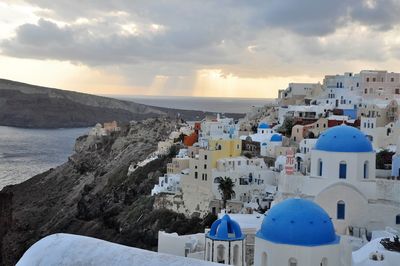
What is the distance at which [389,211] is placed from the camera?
21609mm

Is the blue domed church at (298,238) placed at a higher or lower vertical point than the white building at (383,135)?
lower

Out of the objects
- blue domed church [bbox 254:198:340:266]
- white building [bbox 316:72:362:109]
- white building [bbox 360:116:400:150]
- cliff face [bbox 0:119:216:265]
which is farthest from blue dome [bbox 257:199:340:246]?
white building [bbox 316:72:362:109]

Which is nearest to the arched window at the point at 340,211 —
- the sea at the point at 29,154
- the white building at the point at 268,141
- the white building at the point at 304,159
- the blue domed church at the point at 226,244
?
the blue domed church at the point at 226,244

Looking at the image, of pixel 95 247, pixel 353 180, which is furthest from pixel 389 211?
pixel 95 247

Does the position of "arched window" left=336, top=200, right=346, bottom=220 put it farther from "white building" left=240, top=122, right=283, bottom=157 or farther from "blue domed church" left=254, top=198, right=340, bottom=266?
"white building" left=240, top=122, right=283, bottom=157

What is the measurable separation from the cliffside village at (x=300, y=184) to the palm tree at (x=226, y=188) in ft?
0.16

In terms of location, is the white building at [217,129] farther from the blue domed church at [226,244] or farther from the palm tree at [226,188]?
the blue domed church at [226,244]

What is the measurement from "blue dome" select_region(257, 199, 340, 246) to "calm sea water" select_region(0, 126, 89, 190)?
5548 cm

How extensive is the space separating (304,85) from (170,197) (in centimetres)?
2765

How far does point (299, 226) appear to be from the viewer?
561 inches

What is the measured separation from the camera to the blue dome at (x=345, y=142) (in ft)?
70.1

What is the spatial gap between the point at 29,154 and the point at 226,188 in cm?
7153

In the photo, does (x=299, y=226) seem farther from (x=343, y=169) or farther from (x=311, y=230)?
(x=343, y=169)

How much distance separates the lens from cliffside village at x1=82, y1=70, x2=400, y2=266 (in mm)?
14602
